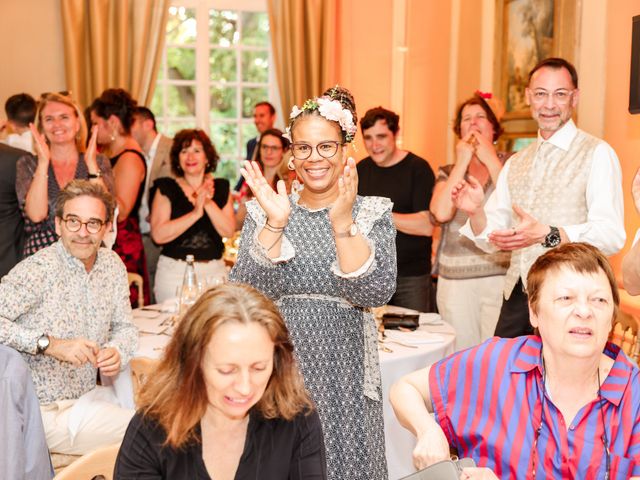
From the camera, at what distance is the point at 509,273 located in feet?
9.90

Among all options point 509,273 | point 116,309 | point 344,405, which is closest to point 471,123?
point 509,273

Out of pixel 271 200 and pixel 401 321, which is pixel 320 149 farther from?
pixel 401 321

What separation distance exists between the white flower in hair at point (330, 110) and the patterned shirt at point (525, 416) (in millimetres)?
721

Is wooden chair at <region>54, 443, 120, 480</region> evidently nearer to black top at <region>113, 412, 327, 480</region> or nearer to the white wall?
black top at <region>113, 412, 327, 480</region>

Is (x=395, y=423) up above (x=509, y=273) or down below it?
below

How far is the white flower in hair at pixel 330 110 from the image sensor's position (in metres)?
2.08

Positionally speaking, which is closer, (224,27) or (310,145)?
(310,145)

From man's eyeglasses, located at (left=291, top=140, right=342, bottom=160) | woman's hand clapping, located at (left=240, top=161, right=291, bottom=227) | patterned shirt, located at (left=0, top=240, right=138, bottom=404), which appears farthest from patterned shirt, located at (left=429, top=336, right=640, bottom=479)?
patterned shirt, located at (left=0, top=240, right=138, bottom=404)

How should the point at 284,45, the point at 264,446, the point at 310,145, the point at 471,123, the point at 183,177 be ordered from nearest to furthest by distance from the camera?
the point at 264,446 < the point at 310,145 < the point at 471,123 < the point at 183,177 < the point at 284,45

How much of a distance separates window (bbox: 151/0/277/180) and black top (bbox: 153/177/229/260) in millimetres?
2911

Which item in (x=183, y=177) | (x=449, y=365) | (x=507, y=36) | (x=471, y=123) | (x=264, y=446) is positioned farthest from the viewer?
(x=507, y=36)

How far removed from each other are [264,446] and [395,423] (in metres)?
1.62

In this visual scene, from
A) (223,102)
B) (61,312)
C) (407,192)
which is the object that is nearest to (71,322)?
(61,312)

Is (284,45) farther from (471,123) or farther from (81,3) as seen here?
(471,123)
